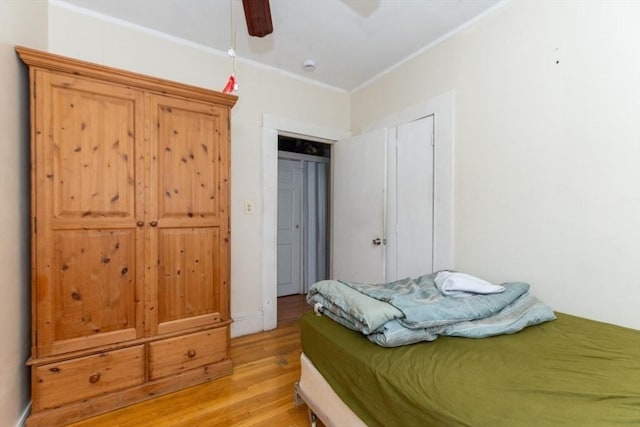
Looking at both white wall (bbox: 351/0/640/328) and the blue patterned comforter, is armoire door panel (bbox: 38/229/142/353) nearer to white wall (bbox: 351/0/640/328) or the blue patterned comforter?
the blue patterned comforter

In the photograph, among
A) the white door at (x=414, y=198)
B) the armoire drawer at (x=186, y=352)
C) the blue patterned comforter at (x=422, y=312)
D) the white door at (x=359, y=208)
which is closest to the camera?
the blue patterned comforter at (x=422, y=312)

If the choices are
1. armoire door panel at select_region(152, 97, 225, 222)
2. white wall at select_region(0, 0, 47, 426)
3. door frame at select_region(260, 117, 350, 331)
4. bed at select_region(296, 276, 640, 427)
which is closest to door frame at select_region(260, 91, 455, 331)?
door frame at select_region(260, 117, 350, 331)

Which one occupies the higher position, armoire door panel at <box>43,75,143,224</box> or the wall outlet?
armoire door panel at <box>43,75,143,224</box>

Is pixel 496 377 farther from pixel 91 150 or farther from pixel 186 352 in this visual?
pixel 91 150

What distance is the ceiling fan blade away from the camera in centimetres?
153

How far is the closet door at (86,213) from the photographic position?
1585 millimetres

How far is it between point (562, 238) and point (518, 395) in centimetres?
118

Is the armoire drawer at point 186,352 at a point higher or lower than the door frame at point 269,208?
lower

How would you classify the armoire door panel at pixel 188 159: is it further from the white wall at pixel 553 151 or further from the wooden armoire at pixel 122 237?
the white wall at pixel 553 151

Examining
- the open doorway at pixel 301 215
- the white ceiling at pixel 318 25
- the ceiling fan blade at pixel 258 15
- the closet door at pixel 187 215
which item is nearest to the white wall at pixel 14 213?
the closet door at pixel 187 215

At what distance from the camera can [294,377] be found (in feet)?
6.86

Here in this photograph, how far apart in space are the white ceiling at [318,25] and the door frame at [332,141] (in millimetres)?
513

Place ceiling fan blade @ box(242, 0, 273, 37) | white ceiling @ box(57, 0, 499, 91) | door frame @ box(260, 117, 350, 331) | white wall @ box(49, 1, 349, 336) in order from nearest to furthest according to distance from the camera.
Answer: ceiling fan blade @ box(242, 0, 273, 37)
white ceiling @ box(57, 0, 499, 91)
white wall @ box(49, 1, 349, 336)
door frame @ box(260, 117, 350, 331)

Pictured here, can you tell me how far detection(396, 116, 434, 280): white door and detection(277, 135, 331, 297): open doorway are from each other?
2007 millimetres
